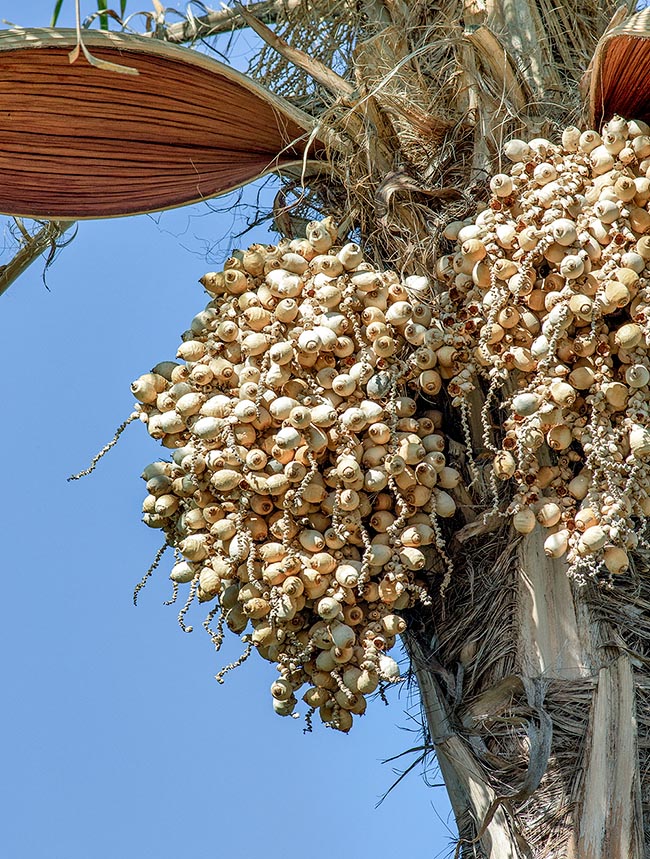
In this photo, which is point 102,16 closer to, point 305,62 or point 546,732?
point 305,62

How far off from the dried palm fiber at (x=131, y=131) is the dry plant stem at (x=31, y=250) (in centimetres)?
43

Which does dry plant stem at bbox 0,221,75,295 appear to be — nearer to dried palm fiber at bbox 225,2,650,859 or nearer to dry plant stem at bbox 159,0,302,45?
dry plant stem at bbox 159,0,302,45

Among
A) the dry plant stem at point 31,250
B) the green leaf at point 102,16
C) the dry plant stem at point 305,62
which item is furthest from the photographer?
the dry plant stem at point 31,250

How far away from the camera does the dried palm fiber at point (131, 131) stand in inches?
85.4

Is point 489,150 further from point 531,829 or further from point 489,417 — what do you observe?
point 531,829

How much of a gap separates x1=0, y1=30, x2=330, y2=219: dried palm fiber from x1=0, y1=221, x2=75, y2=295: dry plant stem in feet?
1.40

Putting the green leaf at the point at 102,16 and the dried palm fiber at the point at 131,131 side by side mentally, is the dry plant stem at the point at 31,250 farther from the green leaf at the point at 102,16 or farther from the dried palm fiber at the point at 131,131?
the green leaf at the point at 102,16

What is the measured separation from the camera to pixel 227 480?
6.57 ft

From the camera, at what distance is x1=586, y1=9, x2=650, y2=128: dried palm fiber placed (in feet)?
6.48

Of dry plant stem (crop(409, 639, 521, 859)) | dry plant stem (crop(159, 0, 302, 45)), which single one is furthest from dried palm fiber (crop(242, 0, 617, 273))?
dry plant stem (crop(409, 639, 521, 859))

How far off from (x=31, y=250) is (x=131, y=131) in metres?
0.56

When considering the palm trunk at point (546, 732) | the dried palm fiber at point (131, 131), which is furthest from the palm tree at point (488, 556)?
the dried palm fiber at point (131, 131)

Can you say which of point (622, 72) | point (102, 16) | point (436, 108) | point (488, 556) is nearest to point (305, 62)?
point (436, 108)

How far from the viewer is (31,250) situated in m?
2.77
